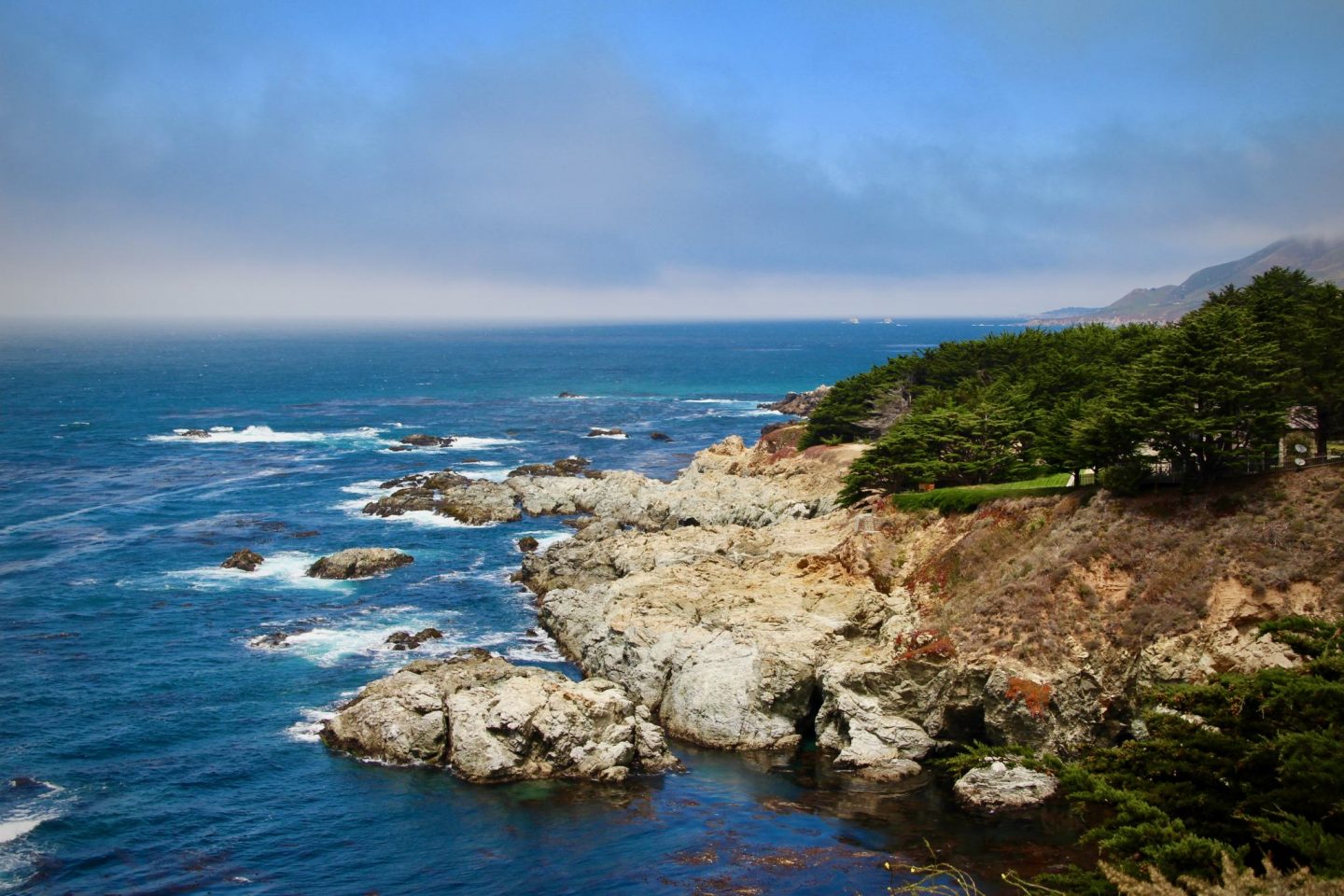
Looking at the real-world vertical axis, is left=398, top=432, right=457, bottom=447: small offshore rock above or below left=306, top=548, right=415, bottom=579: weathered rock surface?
above

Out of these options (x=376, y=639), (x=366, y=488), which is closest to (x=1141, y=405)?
(x=376, y=639)

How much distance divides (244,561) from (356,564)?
771cm

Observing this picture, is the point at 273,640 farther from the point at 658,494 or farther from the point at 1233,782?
the point at 1233,782

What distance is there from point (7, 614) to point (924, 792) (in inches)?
Answer: 1901

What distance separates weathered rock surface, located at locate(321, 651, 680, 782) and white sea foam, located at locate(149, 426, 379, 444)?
3298 inches

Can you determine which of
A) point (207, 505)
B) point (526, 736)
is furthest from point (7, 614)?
point (526, 736)

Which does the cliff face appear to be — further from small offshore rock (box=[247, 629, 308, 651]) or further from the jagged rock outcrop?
the jagged rock outcrop

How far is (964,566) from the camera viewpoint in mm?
41656

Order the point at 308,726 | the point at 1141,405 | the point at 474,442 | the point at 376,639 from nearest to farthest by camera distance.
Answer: the point at 1141,405
the point at 308,726
the point at 376,639
the point at 474,442

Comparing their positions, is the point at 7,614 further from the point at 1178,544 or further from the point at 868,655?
the point at 1178,544

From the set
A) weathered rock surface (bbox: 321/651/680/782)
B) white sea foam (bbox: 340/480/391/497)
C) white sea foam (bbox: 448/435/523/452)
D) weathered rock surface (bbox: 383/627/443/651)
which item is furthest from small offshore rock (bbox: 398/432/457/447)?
weathered rock surface (bbox: 321/651/680/782)

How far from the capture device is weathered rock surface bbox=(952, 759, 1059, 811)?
104ft

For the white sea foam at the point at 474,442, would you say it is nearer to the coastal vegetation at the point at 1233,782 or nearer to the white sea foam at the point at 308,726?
the white sea foam at the point at 308,726

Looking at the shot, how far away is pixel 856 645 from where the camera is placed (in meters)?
40.2
